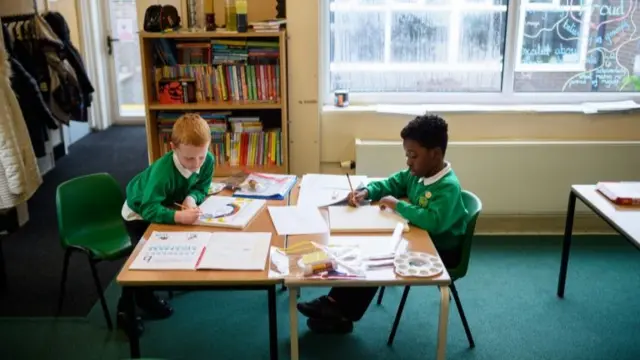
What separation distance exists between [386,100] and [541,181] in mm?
1093

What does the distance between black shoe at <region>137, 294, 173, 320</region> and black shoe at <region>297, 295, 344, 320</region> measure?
68 centimetres

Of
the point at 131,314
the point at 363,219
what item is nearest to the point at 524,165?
the point at 363,219

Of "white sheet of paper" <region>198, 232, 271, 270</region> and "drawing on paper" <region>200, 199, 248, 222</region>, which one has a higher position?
"drawing on paper" <region>200, 199, 248, 222</region>

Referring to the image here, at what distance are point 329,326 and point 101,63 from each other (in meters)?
5.01

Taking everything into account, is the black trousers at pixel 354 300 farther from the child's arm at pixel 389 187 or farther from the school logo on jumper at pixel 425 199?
the school logo on jumper at pixel 425 199

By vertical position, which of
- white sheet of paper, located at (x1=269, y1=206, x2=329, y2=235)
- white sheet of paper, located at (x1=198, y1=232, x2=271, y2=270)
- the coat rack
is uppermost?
the coat rack

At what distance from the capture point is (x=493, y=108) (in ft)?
13.0

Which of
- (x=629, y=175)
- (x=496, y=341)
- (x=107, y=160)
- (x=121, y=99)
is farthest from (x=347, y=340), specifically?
(x=121, y=99)

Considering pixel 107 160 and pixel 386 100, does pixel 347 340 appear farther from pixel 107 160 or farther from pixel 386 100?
pixel 107 160

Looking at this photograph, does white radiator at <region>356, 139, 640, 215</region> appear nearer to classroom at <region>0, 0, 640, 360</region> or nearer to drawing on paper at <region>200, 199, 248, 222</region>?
classroom at <region>0, 0, 640, 360</region>

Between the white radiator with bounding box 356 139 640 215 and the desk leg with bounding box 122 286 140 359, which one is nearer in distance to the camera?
the desk leg with bounding box 122 286 140 359

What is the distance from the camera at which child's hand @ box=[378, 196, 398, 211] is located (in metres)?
2.49

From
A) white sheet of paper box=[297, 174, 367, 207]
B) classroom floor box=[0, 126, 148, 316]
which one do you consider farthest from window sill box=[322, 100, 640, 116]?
classroom floor box=[0, 126, 148, 316]

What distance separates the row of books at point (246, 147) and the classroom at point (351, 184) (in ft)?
0.04
